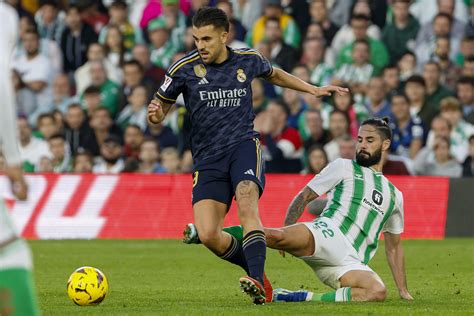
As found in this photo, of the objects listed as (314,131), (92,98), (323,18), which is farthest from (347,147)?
(92,98)

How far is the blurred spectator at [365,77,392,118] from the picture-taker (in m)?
19.8

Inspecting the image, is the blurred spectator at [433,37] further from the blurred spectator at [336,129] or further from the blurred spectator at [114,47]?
the blurred spectator at [114,47]

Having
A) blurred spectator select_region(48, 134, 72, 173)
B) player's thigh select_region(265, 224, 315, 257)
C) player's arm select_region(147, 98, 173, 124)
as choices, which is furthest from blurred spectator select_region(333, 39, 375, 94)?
player's arm select_region(147, 98, 173, 124)

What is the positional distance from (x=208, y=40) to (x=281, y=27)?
12.2m

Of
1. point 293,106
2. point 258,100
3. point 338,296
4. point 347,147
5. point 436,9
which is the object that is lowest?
point 347,147

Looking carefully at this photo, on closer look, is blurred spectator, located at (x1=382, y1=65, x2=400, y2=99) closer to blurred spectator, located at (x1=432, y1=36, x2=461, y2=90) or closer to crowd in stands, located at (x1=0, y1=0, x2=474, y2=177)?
crowd in stands, located at (x1=0, y1=0, x2=474, y2=177)

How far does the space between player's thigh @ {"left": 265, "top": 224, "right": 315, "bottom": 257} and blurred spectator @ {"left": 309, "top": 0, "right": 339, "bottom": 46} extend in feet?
40.2

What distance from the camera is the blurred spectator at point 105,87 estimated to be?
2152cm

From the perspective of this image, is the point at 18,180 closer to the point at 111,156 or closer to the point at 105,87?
the point at 111,156

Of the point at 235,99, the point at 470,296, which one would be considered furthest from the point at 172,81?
the point at 470,296

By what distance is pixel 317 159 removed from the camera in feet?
61.8

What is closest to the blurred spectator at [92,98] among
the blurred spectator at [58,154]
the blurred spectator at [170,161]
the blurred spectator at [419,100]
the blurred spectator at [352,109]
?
the blurred spectator at [58,154]

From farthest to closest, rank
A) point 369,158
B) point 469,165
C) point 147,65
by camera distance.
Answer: point 147,65
point 469,165
point 369,158

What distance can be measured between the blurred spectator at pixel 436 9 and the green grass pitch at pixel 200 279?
181 inches
